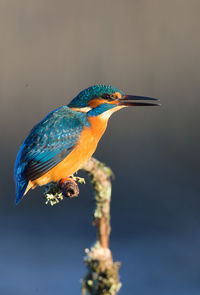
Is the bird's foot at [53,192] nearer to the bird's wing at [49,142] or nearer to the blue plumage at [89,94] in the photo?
the bird's wing at [49,142]

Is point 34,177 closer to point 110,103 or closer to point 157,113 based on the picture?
point 110,103

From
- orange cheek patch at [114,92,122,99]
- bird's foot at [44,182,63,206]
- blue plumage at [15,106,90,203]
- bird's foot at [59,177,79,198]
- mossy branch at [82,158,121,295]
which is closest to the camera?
mossy branch at [82,158,121,295]

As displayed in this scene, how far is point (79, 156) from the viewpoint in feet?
7.66

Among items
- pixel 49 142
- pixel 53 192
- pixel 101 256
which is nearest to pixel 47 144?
pixel 49 142

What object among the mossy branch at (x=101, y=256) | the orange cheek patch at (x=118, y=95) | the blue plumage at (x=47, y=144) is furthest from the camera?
the orange cheek patch at (x=118, y=95)

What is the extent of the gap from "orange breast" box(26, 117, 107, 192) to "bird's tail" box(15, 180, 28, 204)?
0.06 meters

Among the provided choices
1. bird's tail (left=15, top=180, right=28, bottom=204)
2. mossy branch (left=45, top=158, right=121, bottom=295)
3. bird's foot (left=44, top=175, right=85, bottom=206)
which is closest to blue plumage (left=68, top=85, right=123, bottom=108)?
bird's foot (left=44, top=175, right=85, bottom=206)

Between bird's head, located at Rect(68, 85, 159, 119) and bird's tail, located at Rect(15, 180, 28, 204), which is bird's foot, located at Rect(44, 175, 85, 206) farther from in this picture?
bird's head, located at Rect(68, 85, 159, 119)

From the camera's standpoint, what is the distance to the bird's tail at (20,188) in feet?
6.81

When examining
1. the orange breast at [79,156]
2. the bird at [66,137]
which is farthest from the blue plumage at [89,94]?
the orange breast at [79,156]

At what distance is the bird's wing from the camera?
2.18 metres

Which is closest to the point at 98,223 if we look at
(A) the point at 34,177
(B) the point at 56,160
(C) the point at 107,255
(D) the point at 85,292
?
(C) the point at 107,255

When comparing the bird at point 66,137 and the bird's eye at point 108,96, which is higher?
the bird's eye at point 108,96

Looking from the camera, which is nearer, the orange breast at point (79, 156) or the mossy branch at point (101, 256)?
the mossy branch at point (101, 256)
